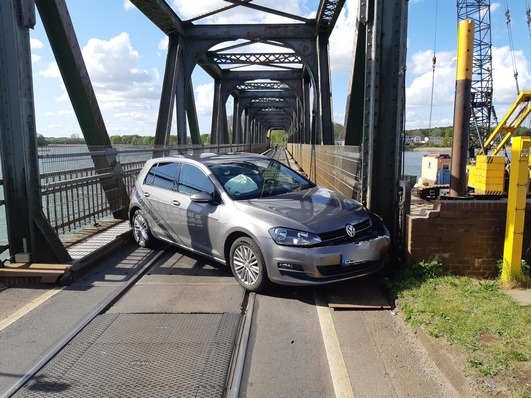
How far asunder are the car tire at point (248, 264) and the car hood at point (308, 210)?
0.39 meters

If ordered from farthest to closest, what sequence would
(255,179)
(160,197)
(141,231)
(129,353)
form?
(141,231), (160,197), (255,179), (129,353)

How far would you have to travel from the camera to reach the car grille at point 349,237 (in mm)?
5029

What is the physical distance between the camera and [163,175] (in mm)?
7250

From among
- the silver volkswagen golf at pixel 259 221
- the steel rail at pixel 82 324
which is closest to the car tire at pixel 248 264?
the silver volkswagen golf at pixel 259 221

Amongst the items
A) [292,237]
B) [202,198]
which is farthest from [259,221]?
[202,198]

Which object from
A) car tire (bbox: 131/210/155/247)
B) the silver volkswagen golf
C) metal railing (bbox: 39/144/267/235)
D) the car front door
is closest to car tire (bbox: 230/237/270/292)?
the silver volkswagen golf

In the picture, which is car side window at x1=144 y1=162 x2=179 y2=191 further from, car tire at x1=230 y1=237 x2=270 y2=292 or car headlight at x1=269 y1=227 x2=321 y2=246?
car headlight at x1=269 y1=227 x2=321 y2=246

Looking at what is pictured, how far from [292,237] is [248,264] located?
0.73 m

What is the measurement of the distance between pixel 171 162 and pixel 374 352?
458 cm

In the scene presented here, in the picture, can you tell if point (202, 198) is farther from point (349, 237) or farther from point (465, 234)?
point (465, 234)

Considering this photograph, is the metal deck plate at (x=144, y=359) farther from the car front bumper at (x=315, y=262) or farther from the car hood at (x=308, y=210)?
the car hood at (x=308, y=210)

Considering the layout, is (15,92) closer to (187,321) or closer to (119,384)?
(187,321)

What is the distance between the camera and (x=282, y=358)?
12.4 feet

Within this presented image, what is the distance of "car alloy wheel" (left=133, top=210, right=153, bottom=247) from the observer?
7493 millimetres
